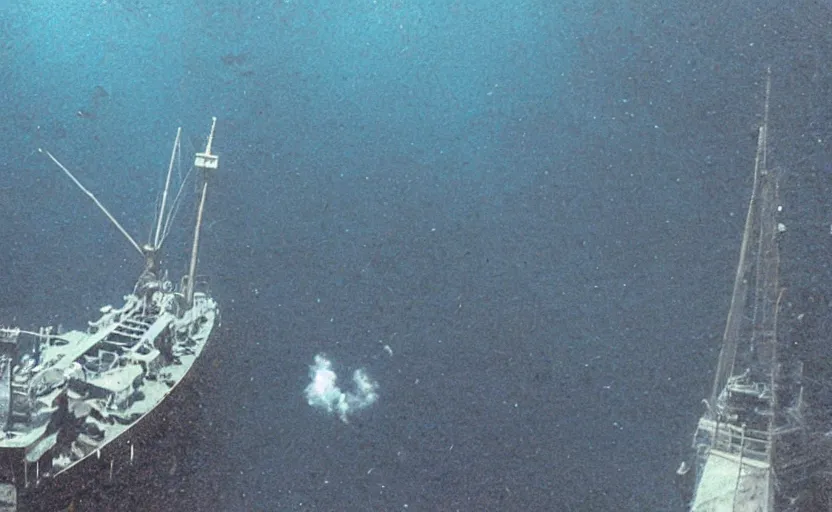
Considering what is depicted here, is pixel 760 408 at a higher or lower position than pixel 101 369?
higher

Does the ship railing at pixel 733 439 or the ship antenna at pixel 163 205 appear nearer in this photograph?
the ship railing at pixel 733 439

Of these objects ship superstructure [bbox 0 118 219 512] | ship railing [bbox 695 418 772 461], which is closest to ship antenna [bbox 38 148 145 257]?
ship superstructure [bbox 0 118 219 512]

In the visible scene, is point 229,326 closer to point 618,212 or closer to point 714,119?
point 618,212

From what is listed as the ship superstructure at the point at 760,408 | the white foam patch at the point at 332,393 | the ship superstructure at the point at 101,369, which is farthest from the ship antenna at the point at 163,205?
the ship superstructure at the point at 760,408

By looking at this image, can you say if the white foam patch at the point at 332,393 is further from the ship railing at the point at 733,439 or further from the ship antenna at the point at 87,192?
the ship railing at the point at 733,439

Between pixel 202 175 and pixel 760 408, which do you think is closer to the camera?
pixel 760 408

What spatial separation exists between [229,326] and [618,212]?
138cm

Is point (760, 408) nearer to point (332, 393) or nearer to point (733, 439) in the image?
point (733, 439)

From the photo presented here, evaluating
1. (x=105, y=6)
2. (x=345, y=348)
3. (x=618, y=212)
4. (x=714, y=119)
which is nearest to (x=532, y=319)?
(x=618, y=212)

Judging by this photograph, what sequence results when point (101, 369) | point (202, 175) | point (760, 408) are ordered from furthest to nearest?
point (101, 369)
point (202, 175)
point (760, 408)

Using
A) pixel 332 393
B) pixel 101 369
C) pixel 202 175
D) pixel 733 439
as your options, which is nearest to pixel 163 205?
pixel 202 175

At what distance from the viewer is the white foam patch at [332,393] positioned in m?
2.96

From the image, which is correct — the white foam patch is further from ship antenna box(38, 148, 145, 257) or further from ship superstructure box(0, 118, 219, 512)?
ship antenna box(38, 148, 145, 257)

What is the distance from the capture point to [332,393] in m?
2.98
